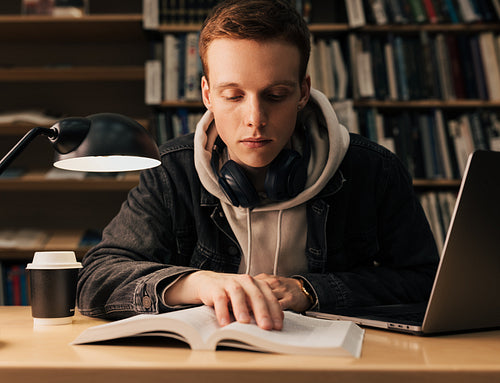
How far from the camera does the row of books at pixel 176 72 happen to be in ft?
8.51

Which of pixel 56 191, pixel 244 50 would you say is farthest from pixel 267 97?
pixel 56 191

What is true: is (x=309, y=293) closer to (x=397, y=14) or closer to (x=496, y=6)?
(x=397, y=14)

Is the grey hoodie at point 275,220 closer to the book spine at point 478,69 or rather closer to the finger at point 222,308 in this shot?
the finger at point 222,308

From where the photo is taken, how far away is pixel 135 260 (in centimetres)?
114

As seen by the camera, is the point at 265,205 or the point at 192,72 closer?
the point at 265,205

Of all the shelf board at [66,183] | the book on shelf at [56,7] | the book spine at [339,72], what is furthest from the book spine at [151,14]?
the book spine at [339,72]

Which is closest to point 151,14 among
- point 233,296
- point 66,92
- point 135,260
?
point 66,92

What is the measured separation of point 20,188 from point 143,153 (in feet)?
7.03

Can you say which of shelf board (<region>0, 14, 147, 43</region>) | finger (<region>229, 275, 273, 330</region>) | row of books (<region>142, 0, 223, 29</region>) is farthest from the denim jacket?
shelf board (<region>0, 14, 147, 43</region>)

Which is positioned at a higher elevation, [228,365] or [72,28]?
[72,28]

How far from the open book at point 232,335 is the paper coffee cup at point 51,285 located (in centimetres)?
22

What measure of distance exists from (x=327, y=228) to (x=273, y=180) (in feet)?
0.77

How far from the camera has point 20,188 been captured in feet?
9.02

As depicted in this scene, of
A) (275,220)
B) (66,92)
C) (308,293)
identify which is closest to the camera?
→ (308,293)
